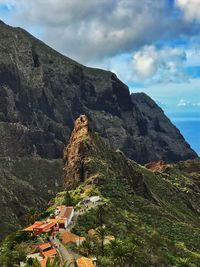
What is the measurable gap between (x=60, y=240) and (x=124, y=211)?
33.6 m

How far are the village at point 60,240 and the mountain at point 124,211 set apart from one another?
86.8 inches

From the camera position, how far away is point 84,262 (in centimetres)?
8988

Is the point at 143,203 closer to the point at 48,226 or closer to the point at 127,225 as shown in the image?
the point at 127,225

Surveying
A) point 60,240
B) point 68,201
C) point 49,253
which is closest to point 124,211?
point 68,201

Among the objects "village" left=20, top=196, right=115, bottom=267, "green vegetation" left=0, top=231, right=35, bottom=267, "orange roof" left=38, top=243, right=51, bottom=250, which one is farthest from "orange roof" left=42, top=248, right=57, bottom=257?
"green vegetation" left=0, top=231, right=35, bottom=267

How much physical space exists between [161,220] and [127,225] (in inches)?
903

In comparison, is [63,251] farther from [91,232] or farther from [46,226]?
[46,226]

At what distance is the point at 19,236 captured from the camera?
370ft

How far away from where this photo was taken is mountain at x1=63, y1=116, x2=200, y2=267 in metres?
114

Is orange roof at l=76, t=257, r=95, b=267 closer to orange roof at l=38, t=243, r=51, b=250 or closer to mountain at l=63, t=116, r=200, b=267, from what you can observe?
mountain at l=63, t=116, r=200, b=267

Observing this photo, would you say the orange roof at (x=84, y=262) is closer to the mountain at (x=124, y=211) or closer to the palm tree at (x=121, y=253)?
the mountain at (x=124, y=211)

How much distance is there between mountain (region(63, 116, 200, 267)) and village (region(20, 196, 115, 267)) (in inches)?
86.8

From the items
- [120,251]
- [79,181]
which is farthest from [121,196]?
[120,251]

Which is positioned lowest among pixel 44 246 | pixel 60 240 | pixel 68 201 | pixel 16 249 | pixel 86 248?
pixel 16 249
